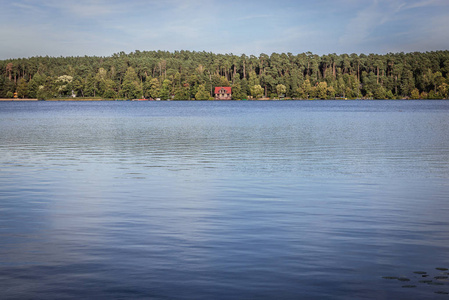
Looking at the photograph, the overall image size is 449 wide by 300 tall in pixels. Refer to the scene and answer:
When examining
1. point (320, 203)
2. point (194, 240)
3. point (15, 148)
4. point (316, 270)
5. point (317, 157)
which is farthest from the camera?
point (15, 148)

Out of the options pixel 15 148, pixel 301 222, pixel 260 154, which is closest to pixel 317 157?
pixel 260 154

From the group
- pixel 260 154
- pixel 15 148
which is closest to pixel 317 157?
pixel 260 154

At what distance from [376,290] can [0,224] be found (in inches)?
423

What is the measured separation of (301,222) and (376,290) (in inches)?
218

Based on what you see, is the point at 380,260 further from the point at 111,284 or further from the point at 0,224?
the point at 0,224

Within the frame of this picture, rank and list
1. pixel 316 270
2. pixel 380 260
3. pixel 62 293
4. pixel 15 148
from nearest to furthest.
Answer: pixel 62 293
pixel 316 270
pixel 380 260
pixel 15 148

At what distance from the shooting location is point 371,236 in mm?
13188

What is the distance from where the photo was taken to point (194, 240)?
12.7m

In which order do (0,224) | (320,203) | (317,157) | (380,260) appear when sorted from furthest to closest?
(317,157) → (320,203) → (0,224) → (380,260)

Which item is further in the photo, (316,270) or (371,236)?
(371,236)

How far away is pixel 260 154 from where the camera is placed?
34.5 meters

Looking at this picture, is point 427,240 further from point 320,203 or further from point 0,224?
point 0,224

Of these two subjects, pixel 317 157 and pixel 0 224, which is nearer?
pixel 0 224

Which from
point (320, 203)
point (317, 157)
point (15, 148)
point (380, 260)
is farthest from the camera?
point (15, 148)
